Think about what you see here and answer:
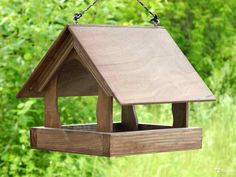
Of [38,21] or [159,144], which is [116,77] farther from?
[38,21]

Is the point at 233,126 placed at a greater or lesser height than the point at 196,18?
lesser

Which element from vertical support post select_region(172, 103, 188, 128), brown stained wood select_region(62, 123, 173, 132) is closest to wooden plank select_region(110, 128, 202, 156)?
vertical support post select_region(172, 103, 188, 128)

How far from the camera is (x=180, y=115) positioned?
3.50 m

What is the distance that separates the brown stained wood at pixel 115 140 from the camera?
9.77 feet

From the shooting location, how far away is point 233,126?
687 centimetres

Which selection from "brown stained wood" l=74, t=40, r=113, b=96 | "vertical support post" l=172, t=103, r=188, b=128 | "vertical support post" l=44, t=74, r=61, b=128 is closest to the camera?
"brown stained wood" l=74, t=40, r=113, b=96

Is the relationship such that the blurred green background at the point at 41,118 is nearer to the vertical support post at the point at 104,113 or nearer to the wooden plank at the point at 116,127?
the wooden plank at the point at 116,127

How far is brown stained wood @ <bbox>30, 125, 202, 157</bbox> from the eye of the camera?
2.98 meters

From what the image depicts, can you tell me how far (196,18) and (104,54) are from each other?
10.4m

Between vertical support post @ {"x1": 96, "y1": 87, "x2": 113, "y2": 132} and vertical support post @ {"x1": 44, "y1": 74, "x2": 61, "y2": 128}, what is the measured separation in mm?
316

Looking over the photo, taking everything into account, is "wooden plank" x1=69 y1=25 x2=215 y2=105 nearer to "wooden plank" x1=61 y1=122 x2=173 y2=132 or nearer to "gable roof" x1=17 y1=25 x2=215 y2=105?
"gable roof" x1=17 y1=25 x2=215 y2=105

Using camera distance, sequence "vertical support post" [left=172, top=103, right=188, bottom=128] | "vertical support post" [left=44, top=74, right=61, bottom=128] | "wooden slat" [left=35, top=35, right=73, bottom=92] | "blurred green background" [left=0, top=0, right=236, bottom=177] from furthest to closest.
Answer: "blurred green background" [left=0, top=0, right=236, bottom=177]
"vertical support post" [left=172, top=103, right=188, bottom=128]
"vertical support post" [left=44, top=74, right=61, bottom=128]
"wooden slat" [left=35, top=35, right=73, bottom=92]

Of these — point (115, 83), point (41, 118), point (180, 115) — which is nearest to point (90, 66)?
point (115, 83)

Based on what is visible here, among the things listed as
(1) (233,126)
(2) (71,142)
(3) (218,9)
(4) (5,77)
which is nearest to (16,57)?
(4) (5,77)
